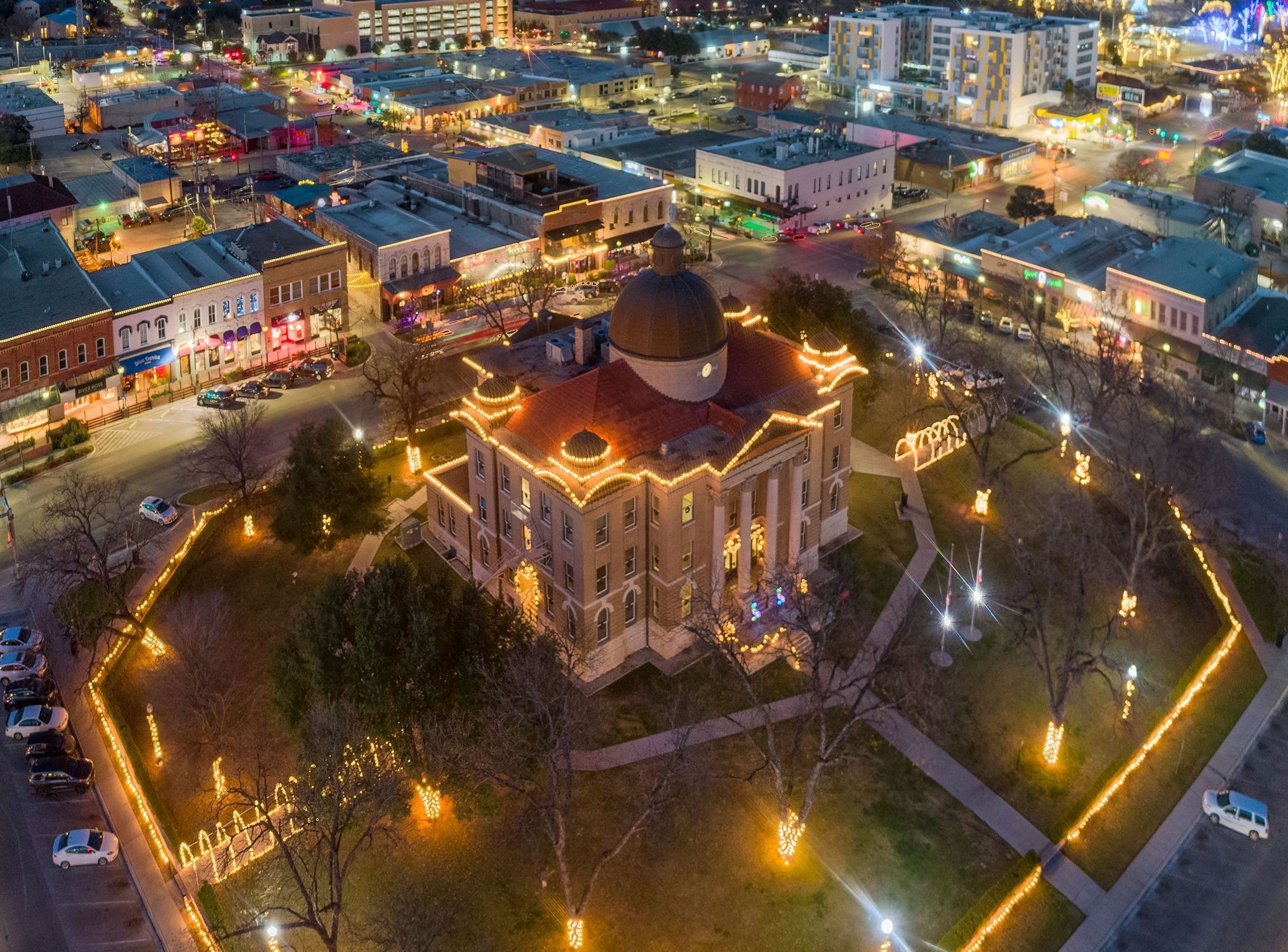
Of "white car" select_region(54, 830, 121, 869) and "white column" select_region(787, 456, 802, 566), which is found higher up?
"white column" select_region(787, 456, 802, 566)

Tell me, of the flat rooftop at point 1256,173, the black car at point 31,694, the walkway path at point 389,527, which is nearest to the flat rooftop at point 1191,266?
the flat rooftop at point 1256,173

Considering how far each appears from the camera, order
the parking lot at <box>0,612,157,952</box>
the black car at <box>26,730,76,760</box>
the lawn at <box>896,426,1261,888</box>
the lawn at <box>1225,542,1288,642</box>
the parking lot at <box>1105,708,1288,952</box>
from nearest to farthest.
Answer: the parking lot at <box>0,612,157,952</box> → the parking lot at <box>1105,708,1288,952</box> → the lawn at <box>896,426,1261,888</box> → the black car at <box>26,730,76,760</box> → the lawn at <box>1225,542,1288,642</box>

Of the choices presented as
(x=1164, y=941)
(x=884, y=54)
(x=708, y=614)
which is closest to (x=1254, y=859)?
(x=1164, y=941)

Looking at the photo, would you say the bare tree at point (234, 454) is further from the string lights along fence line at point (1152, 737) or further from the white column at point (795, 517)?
the string lights along fence line at point (1152, 737)

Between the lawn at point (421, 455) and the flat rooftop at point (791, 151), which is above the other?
the flat rooftop at point (791, 151)

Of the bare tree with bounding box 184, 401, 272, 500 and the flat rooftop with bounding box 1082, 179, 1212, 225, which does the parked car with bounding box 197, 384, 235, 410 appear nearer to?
the bare tree with bounding box 184, 401, 272, 500

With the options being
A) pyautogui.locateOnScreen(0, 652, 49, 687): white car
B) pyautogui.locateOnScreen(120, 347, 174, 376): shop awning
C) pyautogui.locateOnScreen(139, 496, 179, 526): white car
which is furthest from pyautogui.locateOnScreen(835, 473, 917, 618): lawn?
pyautogui.locateOnScreen(120, 347, 174, 376): shop awning
